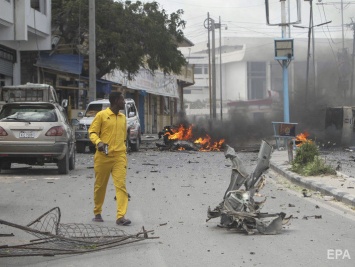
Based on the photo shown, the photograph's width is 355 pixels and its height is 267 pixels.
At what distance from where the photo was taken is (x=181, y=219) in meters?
8.78

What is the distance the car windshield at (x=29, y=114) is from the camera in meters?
14.6

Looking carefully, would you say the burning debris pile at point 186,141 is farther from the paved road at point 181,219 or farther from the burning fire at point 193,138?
the paved road at point 181,219

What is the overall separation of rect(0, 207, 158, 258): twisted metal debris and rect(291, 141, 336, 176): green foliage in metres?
7.86

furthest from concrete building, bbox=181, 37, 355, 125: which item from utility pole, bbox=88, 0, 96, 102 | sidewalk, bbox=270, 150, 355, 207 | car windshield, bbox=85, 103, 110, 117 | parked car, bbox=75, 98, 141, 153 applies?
sidewalk, bbox=270, 150, 355, 207

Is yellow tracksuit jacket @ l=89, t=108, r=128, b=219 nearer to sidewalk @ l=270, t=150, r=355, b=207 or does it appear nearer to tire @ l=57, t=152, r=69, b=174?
sidewalk @ l=270, t=150, r=355, b=207

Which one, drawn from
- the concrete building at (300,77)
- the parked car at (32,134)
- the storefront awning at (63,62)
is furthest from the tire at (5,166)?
the concrete building at (300,77)

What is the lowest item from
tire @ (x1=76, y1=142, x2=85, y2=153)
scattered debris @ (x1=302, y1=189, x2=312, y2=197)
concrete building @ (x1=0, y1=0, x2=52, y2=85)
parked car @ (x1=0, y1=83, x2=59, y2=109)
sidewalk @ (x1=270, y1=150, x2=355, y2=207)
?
scattered debris @ (x1=302, y1=189, x2=312, y2=197)

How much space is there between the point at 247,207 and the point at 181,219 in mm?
1356

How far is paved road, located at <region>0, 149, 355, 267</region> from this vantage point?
20.5ft

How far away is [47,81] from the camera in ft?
108

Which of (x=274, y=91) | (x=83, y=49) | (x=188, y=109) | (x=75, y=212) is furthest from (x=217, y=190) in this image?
(x=188, y=109)

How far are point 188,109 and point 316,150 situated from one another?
79.6 meters

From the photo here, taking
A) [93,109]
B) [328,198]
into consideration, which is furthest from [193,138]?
[328,198]

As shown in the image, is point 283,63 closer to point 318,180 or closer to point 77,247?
point 318,180
